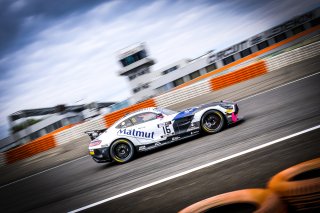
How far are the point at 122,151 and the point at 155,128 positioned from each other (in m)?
1.15

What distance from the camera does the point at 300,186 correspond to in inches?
108

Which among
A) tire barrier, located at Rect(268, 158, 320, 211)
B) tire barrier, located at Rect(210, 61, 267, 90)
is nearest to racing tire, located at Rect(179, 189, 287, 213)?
tire barrier, located at Rect(268, 158, 320, 211)

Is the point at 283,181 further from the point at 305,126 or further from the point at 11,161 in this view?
the point at 11,161

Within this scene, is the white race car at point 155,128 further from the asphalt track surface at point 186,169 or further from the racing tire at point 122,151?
the asphalt track surface at point 186,169

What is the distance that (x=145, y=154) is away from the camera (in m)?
8.34

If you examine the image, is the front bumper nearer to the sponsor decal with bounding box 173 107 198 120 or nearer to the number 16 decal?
the number 16 decal

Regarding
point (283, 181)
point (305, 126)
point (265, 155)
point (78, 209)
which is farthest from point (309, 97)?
point (78, 209)

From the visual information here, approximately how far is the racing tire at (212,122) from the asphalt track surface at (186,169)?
0.26 m

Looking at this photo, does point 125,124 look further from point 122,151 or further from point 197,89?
point 197,89

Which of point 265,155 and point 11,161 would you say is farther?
point 11,161

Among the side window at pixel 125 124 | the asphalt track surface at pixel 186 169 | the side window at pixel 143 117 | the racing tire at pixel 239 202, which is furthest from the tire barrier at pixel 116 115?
the racing tire at pixel 239 202

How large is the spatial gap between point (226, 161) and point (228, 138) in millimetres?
1562

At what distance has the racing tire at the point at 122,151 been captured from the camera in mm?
8055

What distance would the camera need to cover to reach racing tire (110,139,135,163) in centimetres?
805
